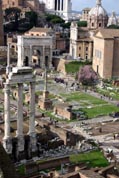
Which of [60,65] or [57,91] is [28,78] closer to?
[57,91]

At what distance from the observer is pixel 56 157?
23.3 meters

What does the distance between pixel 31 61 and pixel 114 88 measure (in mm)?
→ 17051

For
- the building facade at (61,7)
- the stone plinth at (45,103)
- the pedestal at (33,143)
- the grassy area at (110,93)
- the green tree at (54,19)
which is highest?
the building facade at (61,7)

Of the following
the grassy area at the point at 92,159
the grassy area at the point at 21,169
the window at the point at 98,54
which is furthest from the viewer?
the window at the point at 98,54

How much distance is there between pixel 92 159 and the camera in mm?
23734

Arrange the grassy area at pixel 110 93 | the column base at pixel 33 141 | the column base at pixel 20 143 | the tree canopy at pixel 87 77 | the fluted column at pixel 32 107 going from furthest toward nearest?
the tree canopy at pixel 87 77 → the grassy area at pixel 110 93 → the column base at pixel 33 141 → the fluted column at pixel 32 107 → the column base at pixel 20 143

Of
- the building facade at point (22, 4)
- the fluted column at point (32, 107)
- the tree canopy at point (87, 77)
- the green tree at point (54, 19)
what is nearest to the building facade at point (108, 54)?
the tree canopy at point (87, 77)

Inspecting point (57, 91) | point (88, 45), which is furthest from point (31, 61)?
point (57, 91)

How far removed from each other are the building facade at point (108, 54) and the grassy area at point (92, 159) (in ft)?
92.7

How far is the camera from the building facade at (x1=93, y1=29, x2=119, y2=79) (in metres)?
51.4

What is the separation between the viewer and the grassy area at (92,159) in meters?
23.0

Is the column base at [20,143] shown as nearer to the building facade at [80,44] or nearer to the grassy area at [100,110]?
the grassy area at [100,110]

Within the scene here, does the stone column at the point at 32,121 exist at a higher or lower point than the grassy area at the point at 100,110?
higher

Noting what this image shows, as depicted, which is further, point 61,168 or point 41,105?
point 41,105
